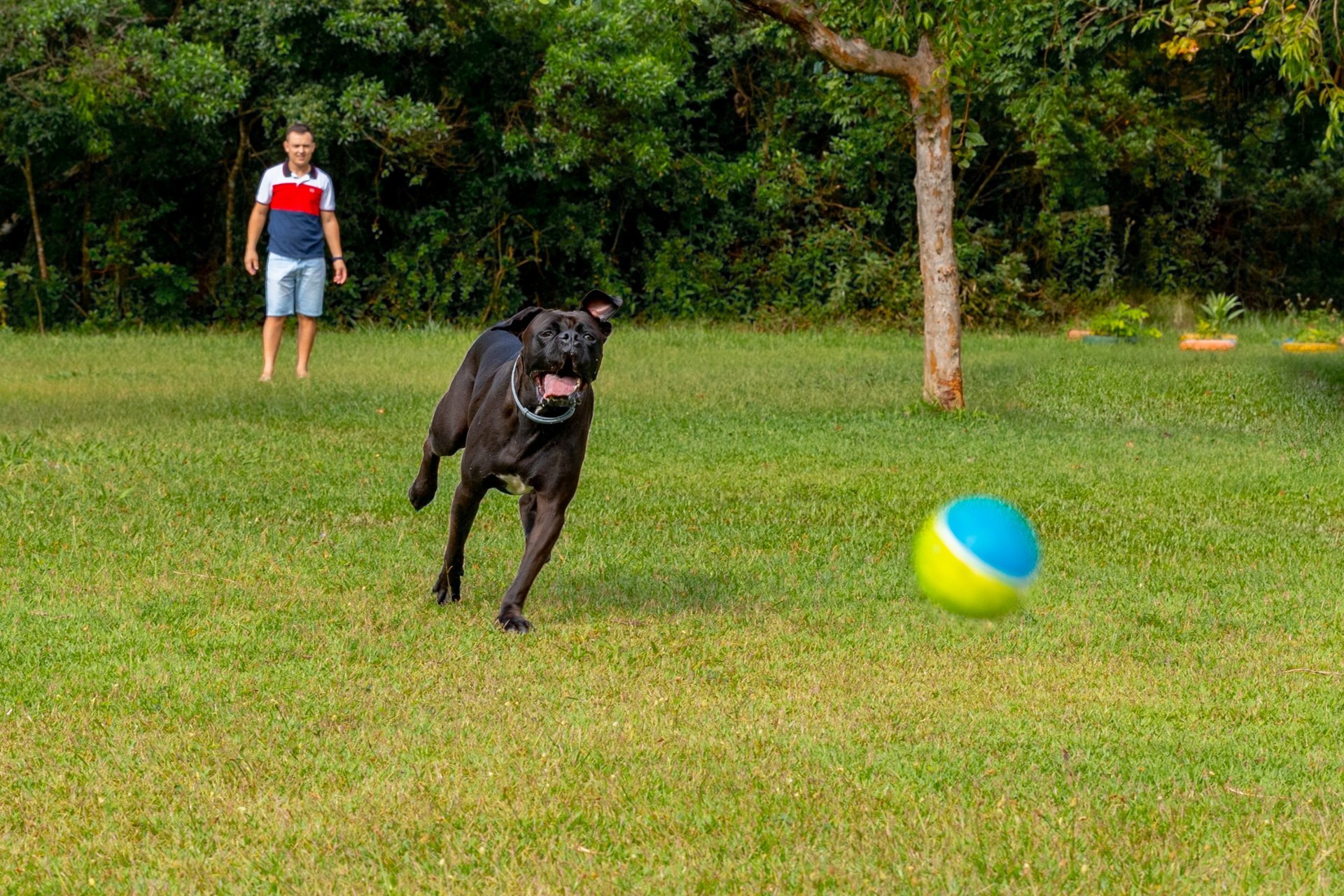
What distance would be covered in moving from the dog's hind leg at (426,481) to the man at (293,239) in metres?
Answer: 7.63

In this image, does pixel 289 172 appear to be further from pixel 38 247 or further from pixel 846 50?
pixel 38 247

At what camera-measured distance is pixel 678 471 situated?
1054 centimetres

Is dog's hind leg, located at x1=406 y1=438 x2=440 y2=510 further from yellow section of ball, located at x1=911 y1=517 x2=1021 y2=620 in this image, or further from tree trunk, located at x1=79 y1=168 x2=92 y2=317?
tree trunk, located at x1=79 y1=168 x2=92 y2=317

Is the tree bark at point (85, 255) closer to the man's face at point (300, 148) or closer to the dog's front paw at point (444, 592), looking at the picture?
the man's face at point (300, 148)

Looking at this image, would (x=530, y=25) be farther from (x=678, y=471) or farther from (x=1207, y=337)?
(x=678, y=471)

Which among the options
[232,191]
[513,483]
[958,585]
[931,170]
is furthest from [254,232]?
[958,585]

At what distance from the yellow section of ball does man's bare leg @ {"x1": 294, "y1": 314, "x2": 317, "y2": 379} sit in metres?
10.1

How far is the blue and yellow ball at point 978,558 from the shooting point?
20.0ft

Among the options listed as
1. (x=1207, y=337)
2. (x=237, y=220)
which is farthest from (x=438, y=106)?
(x=1207, y=337)

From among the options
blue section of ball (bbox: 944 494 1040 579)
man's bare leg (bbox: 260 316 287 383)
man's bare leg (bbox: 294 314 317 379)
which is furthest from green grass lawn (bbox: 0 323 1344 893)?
man's bare leg (bbox: 294 314 317 379)

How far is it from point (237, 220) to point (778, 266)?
777 centimetres

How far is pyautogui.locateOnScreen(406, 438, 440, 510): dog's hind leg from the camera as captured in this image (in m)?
7.11

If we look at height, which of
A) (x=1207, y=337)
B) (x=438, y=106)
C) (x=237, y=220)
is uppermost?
(x=438, y=106)

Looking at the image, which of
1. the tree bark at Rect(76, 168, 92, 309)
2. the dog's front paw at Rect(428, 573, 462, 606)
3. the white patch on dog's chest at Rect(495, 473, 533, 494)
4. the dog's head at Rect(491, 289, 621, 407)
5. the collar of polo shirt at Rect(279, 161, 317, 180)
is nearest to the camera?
the dog's head at Rect(491, 289, 621, 407)
